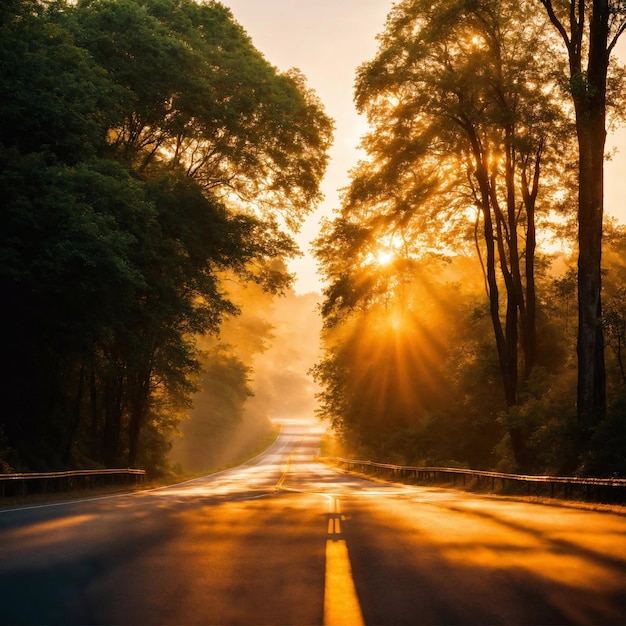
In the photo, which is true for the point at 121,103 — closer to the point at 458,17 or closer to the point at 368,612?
the point at 458,17

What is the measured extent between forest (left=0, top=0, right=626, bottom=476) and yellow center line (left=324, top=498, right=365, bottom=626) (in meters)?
12.5

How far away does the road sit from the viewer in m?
6.61

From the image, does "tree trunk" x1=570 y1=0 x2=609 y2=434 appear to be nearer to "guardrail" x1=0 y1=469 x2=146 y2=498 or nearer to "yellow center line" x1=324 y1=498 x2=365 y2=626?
"yellow center line" x1=324 y1=498 x2=365 y2=626

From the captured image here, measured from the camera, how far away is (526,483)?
26781 mm

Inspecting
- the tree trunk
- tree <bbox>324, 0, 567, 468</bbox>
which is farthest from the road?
tree <bbox>324, 0, 567, 468</bbox>

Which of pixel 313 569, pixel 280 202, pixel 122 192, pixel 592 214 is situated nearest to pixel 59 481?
pixel 122 192

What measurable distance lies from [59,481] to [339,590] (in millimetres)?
21807

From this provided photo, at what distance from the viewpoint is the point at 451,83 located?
29188mm

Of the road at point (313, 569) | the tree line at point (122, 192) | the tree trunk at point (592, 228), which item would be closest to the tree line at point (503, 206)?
the tree trunk at point (592, 228)

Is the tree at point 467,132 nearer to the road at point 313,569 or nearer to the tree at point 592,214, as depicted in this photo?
the tree at point 592,214

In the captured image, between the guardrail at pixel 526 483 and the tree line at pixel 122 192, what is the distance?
12.2m

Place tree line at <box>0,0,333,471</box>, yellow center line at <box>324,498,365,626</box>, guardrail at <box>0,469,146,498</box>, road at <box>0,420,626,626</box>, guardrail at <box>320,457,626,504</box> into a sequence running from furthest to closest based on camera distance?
Result: guardrail at <box>0,469,146,498</box> → tree line at <box>0,0,333,471</box> → guardrail at <box>320,457,626,504</box> → road at <box>0,420,626,626</box> → yellow center line at <box>324,498,365,626</box>

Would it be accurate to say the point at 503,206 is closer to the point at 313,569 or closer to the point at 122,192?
the point at 122,192

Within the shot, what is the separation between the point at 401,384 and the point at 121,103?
2790 centimetres
